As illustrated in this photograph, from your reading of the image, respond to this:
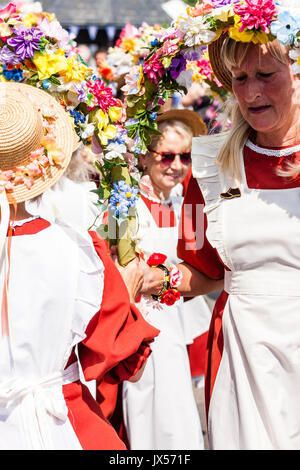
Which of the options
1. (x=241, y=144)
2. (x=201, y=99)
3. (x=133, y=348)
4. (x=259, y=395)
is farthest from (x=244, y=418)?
(x=201, y=99)

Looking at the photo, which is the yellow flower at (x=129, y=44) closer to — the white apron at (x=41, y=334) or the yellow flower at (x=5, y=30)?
the yellow flower at (x=5, y=30)

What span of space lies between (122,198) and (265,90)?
72 centimetres

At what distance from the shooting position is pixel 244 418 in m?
2.32

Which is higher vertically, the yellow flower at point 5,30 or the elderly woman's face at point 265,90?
the yellow flower at point 5,30

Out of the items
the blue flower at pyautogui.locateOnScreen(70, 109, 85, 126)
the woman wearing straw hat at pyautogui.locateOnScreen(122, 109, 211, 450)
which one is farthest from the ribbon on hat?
the woman wearing straw hat at pyautogui.locateOnScreen(122, 109, 211, 450)

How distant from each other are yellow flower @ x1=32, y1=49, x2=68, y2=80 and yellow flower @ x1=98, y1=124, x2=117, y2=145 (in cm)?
31

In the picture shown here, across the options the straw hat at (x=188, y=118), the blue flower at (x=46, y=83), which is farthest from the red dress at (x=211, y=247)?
Answer: the straw hat at (x=188, y=118)

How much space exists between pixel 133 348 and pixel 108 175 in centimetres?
85

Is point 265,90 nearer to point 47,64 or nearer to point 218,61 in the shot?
point 218,61

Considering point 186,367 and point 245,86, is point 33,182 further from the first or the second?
point 186,367

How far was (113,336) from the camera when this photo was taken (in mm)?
2211

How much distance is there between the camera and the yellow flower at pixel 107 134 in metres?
2.71

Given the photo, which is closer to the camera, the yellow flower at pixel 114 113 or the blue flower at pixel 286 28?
the blue flower at pixel 286 28

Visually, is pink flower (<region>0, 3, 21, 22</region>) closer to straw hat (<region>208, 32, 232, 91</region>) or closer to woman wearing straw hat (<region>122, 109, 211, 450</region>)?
straw hat (<region>208, 32, 232, 91</region>)
